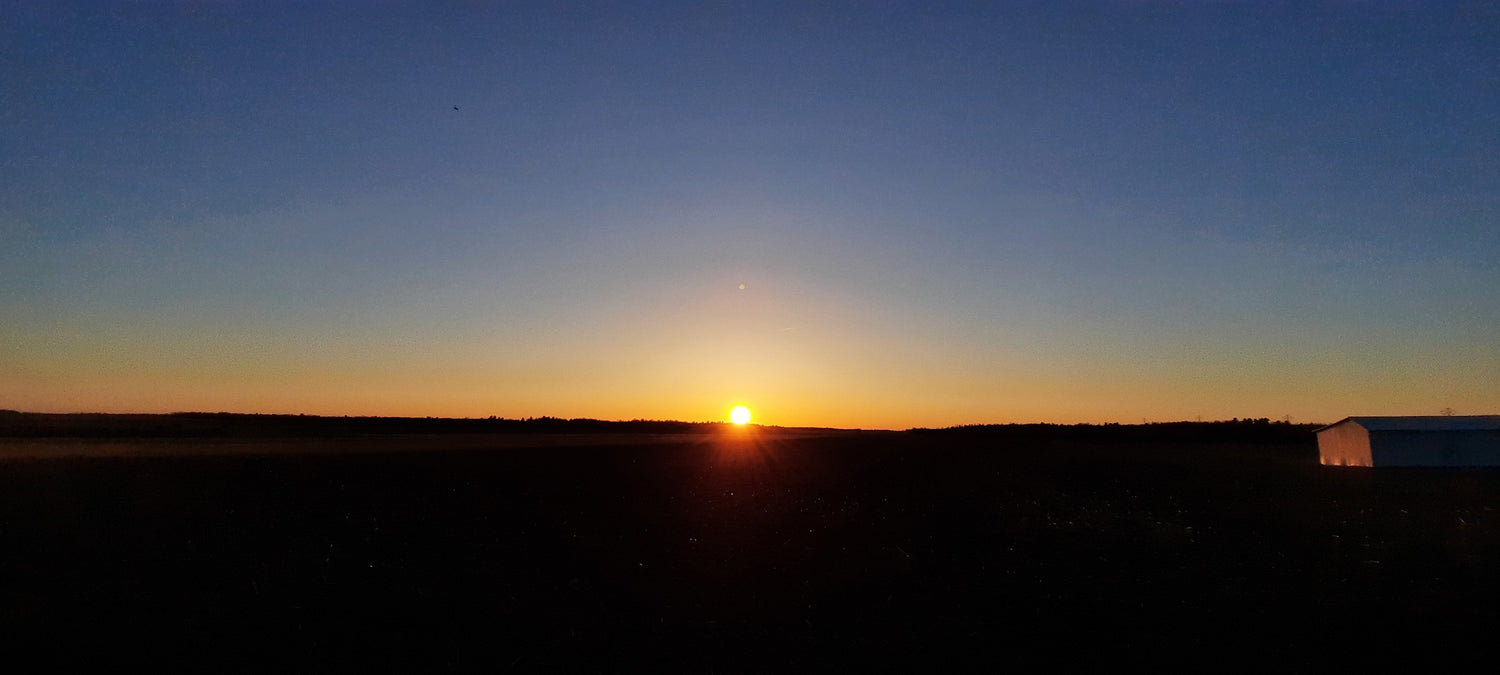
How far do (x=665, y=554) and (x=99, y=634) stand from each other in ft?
29.1

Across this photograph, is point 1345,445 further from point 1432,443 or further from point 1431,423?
point 1432,443

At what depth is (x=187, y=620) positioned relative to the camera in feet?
40.9

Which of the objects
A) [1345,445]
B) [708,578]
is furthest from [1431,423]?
[708,578]

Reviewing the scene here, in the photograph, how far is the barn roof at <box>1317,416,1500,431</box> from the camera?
55.2 m

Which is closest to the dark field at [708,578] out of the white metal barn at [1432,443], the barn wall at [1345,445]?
the white metal barn at [1432,443]

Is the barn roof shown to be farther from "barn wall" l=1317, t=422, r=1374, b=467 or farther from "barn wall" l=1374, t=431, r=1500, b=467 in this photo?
"barn wall" l=1317, t=422, r=1374, b=467

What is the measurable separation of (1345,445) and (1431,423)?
480 centimetres

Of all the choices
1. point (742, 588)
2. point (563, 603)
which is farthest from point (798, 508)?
point (563, 603)

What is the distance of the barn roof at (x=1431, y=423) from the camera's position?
55.2m

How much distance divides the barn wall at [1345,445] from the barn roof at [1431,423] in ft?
2.26

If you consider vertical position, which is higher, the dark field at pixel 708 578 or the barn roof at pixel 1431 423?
the barn roof at pixel 1431 423

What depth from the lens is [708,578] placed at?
15953 millimetres

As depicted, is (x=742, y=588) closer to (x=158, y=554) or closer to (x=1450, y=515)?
(x=158, y=554)

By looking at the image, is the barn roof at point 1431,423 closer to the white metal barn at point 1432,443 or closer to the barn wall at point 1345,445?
the white metal barn at point 1432,443
